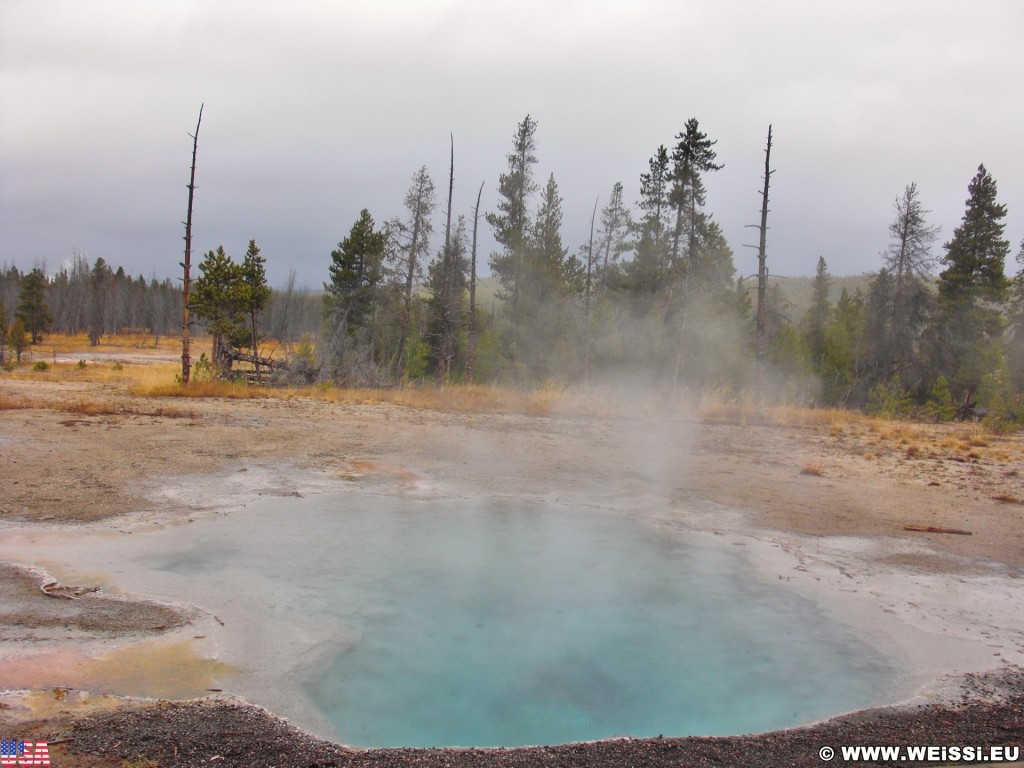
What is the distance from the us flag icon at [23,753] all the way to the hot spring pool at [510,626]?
965mm

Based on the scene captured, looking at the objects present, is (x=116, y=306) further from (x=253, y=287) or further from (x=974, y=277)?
(x=974, y=277)

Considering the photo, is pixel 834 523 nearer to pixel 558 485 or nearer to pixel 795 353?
pixel 558 485

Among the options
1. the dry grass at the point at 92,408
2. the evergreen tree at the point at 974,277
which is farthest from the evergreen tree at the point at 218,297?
the evergreen tree at the point at 974,277

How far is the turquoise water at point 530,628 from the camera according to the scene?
3.71 m

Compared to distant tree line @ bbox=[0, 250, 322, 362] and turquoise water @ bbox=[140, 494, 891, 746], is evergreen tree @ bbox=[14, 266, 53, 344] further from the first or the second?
turquoise water @ bbox=[140, 494, 891, 746]

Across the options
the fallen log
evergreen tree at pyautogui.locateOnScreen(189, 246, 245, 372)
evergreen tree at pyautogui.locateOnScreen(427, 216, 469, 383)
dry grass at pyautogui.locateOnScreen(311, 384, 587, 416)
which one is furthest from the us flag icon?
Answer: evergreen tree at pyautogui.locateOnScreen(427, 216, 469, 383)

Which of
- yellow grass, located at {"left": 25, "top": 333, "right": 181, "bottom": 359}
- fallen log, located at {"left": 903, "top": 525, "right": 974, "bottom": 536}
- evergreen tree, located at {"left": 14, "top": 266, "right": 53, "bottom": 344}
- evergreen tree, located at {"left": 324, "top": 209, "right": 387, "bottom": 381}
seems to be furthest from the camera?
evergreen tree, located at {"left": 14, "top": 266, "right": 53, "bottom": 344}

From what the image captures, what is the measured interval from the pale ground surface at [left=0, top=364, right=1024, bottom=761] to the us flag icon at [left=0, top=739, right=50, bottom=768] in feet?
1.08

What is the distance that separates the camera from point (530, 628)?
4766mm

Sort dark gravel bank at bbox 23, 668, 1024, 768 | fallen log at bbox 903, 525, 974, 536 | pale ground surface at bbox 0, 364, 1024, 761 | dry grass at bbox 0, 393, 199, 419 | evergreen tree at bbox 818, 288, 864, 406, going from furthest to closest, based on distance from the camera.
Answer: evergreen tree at bbox 818, 288, 864, 406 → dry grass at bbox 0, 393, 199, 419 → fallen log at bbox 903, 525, 974, 536 → pale ground surface at bbox 0, 364, 1024, 761 → dark gravel bank at bbox 23, 668, 1024, 768

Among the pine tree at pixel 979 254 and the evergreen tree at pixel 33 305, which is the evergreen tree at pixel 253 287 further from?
the evergreen tree at pixel 33 305

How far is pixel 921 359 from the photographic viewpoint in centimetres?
2747

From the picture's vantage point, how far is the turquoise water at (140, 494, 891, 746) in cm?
371

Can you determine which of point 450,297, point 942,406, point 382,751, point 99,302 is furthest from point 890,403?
point 99,302
